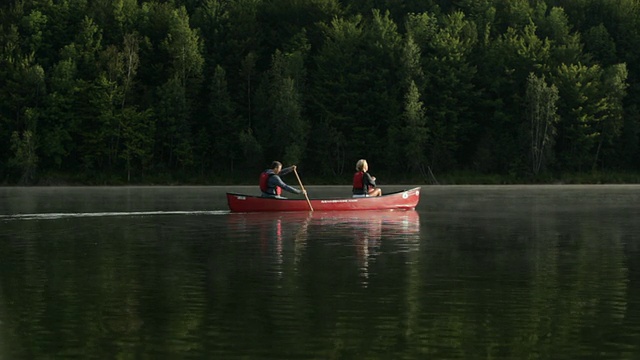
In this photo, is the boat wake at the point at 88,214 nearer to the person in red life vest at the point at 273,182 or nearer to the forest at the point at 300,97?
the person in red life vest at the point at 273,182

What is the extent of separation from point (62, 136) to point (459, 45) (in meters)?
35.3

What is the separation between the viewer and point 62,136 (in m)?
95.1

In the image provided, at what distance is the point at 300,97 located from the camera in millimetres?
95438

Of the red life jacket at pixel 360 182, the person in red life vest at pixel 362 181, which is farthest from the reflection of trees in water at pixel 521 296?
the red life jacket at pixel 360 182

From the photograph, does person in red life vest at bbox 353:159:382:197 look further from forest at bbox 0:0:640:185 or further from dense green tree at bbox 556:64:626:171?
dense green tree at bbox 556:64:626:171

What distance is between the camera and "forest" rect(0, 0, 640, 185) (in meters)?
95.1

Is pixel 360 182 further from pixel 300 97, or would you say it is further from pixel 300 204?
pixel 300 97

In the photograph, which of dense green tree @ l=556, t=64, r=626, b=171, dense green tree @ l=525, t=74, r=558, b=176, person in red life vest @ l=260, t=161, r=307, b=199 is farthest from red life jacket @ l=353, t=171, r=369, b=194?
dense green tree @ l=556, t=64, r=626, b=171

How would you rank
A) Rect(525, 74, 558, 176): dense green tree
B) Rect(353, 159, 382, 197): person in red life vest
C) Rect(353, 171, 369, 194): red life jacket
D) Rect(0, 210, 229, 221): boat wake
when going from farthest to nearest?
Rect(525, 74, 558, 176): dense green tree < Rect(353, 171, 369, 194): red life jacket < Rect(353, 159, 382, 197): person in red life vest < Rect(0, 210, 229, 221): boat wake

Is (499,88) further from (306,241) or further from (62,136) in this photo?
(306,241)

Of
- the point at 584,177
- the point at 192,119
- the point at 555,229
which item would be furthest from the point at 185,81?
the point at 555,229

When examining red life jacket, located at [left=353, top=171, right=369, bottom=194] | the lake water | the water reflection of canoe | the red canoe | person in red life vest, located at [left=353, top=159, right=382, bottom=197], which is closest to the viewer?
the lake water

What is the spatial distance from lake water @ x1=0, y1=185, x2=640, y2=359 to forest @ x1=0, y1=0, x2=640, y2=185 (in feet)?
206

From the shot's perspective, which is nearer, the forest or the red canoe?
the red canoe
